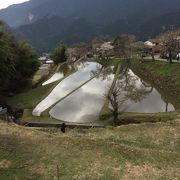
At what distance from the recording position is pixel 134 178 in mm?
15328

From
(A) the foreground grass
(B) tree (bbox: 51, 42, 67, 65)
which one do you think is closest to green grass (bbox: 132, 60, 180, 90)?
(A) the foreground grass

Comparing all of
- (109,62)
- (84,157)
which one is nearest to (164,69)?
(109,62)

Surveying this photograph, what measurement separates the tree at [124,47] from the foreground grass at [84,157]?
57118mm

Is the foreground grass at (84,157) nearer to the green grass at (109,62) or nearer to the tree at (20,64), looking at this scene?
the tree at (20,64)

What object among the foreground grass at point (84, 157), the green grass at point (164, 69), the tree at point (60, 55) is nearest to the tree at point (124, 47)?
the green grass at point (164, 69)

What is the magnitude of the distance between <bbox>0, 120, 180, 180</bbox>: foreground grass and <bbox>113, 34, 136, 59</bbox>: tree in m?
57.1

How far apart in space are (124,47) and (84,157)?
66.5 metres

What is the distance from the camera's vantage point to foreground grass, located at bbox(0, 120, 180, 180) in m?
15.6

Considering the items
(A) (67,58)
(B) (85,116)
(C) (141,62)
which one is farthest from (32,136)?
(A) (67,58)

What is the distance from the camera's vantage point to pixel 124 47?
3219 inches

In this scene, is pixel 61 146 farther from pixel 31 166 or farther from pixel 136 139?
pixel 136 139

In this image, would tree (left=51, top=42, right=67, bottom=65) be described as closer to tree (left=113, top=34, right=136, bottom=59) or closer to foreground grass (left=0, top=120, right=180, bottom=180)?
tree (left=113, top=34, right=136, bottom=59)

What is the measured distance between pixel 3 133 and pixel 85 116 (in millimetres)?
14000

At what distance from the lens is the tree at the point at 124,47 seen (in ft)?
257
